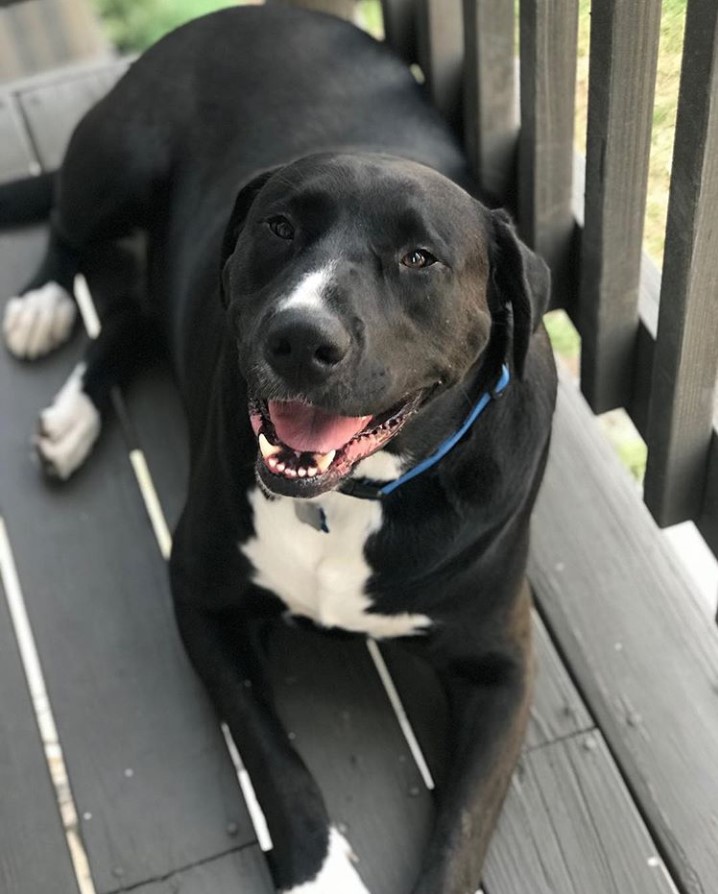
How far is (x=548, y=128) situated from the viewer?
1868 mm

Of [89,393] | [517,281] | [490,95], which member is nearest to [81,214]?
[89,393]

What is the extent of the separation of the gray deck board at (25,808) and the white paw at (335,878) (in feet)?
1.12

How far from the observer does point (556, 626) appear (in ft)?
6.29

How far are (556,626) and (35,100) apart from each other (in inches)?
69.0

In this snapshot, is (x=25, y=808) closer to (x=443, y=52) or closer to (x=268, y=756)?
(x=268, y=756)

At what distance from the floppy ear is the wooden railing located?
0.47 meters

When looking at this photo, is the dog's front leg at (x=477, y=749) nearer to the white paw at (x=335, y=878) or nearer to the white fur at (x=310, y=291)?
the white paw at (x=335, y=878)

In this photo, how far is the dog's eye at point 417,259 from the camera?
4.52 ft

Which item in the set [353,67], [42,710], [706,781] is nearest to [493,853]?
[706,781]

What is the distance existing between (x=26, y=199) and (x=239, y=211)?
43.7 inches

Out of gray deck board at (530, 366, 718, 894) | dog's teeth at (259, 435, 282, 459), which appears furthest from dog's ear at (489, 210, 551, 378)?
gray deck board at (530, 366, 718, 894)

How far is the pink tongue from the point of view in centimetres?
141

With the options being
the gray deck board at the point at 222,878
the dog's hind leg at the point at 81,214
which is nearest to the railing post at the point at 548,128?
the dog's hind leg at the point at 81,214

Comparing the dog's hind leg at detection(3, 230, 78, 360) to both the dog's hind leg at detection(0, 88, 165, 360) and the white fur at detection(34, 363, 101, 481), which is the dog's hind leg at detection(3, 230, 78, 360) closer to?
the dog's hind leg at detection(0, 88, 165, 360)
